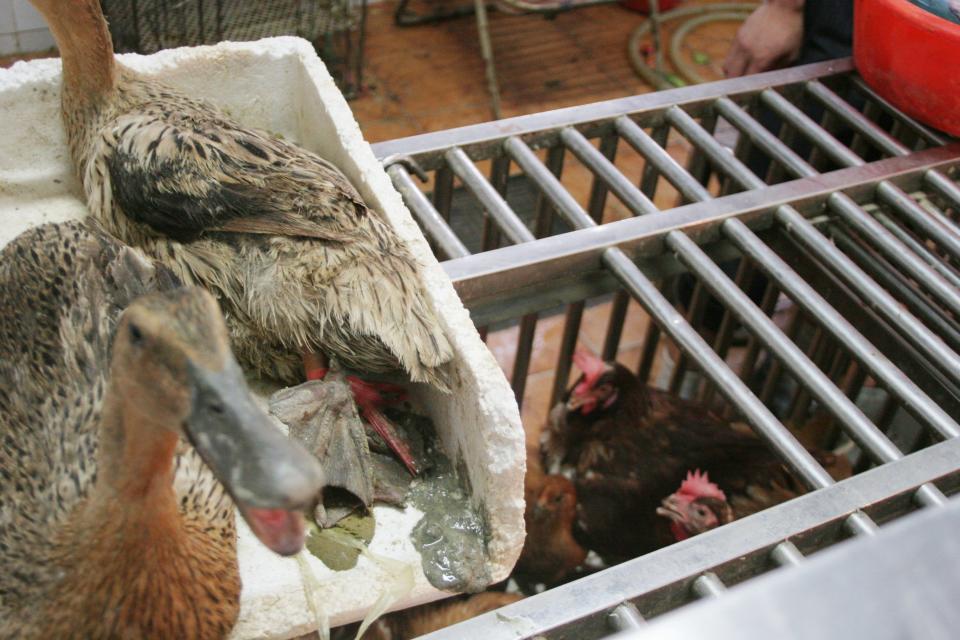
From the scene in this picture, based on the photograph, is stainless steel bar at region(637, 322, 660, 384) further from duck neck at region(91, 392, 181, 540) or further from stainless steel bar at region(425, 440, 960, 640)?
duck neck at region(91, 392, 181, 540)

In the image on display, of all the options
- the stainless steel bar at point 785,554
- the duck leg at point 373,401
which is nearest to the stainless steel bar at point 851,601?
the stainless steel bar at point 785,554

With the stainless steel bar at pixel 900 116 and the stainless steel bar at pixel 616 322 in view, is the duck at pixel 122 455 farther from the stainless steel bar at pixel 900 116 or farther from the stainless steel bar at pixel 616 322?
the stainless steel bar at pixel 900 116

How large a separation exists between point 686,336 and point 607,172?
1.49 ft

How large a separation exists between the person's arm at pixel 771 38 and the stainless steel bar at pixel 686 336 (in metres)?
1.01

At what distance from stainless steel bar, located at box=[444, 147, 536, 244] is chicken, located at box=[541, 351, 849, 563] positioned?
77cm

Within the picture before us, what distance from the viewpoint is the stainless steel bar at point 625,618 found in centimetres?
106

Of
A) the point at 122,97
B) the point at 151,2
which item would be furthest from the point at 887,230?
the point at 151,2

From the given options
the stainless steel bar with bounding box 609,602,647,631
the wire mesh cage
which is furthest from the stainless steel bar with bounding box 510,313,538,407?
the wire mesh cage

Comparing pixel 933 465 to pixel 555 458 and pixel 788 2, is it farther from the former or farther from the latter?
pixel 788 2

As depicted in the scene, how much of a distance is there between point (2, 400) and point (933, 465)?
4.50 feet

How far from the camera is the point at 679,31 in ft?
16.2

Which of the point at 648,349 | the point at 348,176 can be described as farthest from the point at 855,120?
the point at 348,176

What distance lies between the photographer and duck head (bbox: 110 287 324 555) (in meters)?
0.79

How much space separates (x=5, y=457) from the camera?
4.35 ft
